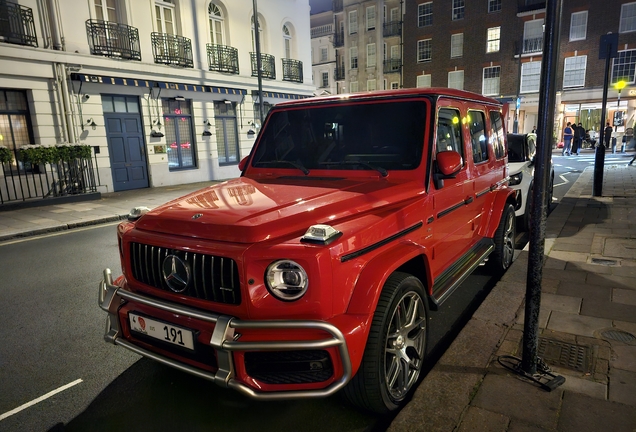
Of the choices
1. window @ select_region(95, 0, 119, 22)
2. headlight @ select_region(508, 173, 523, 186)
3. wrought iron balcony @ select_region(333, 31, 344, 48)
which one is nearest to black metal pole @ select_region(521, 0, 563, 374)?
headlight @ select_region(508, 173, 523, 186)

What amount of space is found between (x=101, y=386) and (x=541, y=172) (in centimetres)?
338

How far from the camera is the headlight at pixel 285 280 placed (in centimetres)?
214

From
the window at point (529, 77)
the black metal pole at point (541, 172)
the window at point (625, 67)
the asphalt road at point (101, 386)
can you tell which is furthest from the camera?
the window at point (529, 77)

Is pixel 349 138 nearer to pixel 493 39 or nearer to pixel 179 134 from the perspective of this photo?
pixel 179 134

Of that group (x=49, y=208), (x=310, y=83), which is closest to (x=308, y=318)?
(x=49, y=208)

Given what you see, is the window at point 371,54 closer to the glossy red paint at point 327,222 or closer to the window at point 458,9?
the window at point 458,9

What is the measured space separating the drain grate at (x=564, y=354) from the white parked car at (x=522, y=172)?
3.77 m

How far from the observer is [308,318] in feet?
7.03

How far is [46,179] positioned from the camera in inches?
492

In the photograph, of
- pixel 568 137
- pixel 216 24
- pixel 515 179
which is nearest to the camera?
pixel 515 179

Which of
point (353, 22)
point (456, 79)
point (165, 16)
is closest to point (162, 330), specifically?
point (165, 16)

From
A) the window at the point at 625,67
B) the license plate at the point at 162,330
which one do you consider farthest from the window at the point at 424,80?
the license plate at the point at 162,330

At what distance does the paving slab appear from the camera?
94.7 inches

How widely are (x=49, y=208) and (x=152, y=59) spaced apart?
718 cm
